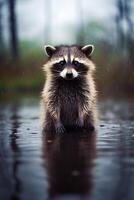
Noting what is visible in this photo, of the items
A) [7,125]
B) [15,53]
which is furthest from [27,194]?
[15,53]

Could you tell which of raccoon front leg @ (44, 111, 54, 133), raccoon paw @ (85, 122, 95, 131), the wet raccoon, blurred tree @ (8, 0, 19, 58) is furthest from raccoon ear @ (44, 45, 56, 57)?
blurred tree @ (8, 0, 19, 58)

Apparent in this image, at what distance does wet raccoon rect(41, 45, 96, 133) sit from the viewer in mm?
10648

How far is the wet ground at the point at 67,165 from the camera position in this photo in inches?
232

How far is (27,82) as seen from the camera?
34656 mm

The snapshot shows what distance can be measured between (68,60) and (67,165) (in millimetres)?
3569

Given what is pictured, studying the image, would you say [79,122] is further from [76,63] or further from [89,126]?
[76,63]

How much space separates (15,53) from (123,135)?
29486 mm

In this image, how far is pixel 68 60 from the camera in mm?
10594

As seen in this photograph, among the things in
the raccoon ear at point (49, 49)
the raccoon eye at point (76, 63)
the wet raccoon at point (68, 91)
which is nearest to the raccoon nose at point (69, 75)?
the wet raccoon at point (68, 91)

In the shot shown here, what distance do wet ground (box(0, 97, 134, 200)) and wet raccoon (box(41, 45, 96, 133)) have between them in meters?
0.28

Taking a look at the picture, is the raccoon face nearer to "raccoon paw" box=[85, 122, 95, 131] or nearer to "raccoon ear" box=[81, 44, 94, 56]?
"raccoon ear" box=[81, 44, 94, 56]

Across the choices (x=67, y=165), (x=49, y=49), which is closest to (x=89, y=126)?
(x=49, y=49)

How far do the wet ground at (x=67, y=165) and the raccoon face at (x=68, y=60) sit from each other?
904mm

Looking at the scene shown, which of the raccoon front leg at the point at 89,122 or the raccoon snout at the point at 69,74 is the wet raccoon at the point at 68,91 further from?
the raccoon snout at the point at 69,74
